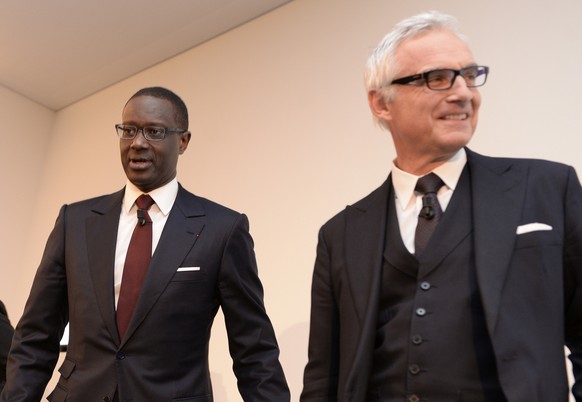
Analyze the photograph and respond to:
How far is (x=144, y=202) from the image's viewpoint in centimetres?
214

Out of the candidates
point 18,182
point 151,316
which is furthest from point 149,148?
point 18,182

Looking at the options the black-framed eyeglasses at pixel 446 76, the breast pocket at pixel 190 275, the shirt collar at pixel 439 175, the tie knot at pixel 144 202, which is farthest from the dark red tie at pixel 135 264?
the black-framed eyeglasses at pixel 446 76

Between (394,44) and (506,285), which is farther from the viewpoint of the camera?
(394,44)

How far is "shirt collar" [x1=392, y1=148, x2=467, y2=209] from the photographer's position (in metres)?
1.48

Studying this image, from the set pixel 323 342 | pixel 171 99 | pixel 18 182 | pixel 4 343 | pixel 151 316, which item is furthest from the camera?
pixel 18 182

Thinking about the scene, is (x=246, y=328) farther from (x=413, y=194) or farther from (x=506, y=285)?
(x=506, y=285)

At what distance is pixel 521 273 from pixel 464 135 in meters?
0.37

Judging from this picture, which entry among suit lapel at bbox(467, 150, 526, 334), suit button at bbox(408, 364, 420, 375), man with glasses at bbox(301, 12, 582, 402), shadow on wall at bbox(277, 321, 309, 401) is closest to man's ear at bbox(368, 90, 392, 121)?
man with glasses at bbox(301, 12, 582, 402)

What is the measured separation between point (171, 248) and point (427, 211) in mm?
939

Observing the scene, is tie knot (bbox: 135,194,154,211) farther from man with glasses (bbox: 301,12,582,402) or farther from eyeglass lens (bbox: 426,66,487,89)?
eyeglass lens (bbox: 426,66,487,89)

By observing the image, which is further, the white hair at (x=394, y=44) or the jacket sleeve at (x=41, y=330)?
the jacket sleeve at (x=41, y=330)

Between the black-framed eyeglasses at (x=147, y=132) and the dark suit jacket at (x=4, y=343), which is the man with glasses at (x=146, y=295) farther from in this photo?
the dark suit jacket at (x=4, y=343)

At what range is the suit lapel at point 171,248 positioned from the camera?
190 cm

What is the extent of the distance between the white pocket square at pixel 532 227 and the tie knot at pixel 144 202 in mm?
1310
